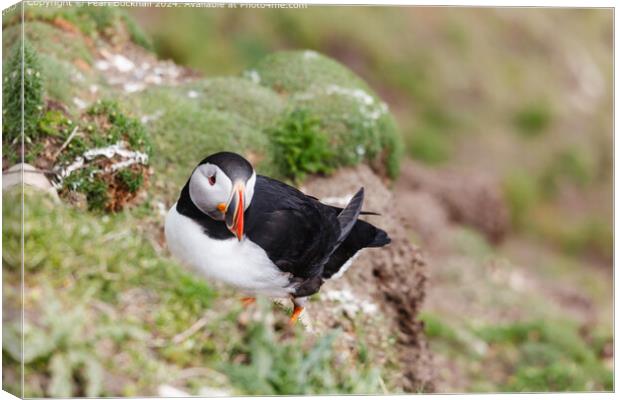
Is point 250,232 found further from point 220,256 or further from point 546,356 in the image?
point 546,356

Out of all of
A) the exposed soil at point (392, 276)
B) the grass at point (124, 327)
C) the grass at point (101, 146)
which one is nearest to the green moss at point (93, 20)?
the grass at point (101, 146)

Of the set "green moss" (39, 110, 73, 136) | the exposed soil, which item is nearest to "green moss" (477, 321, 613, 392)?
the exposed soil

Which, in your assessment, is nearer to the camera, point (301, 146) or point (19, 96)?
point (19, 96)

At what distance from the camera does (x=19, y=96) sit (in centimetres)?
541

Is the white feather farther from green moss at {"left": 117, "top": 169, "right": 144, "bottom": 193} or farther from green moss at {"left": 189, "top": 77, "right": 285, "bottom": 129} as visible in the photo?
green moss at {"left": 117, "top": 169, "right": 144, "bottom": 193}

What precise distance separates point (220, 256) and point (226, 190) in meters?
0.32

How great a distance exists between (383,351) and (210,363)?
1.91 metres

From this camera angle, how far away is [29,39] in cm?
580

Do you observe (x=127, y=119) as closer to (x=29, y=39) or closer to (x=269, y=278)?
(x=29, y=39)

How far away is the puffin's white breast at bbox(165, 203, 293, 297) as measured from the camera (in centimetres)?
486

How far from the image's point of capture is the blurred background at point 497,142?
744 centimetres

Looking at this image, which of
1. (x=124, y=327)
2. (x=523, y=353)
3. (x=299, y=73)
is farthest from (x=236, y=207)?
(x=523, y=353)

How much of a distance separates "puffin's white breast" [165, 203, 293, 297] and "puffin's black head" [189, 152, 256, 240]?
87mm

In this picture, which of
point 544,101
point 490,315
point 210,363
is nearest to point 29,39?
point 210,363
